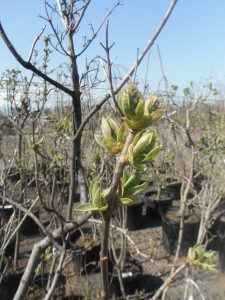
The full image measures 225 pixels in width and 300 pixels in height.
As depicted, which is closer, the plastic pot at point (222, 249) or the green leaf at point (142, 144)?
the green leaf at point (142, 144)

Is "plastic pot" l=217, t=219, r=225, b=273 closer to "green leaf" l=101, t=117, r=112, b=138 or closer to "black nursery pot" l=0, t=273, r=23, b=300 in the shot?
"black nursery pot" l=0, t=273, r=23, b=300

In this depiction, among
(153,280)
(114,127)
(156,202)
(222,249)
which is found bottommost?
(153,280)

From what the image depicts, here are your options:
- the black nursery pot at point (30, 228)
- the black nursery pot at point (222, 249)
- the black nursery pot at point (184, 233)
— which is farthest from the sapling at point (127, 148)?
the black nursery pot at point (30, 228)

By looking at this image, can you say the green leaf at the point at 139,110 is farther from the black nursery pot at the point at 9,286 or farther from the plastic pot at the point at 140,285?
the plastic pot at the point at 140,285

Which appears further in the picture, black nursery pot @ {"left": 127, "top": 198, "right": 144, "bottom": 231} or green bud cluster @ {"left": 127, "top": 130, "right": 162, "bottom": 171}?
black nursery pot @ {"left": 127, "top": 198, "right": 144, "bottom": 231}

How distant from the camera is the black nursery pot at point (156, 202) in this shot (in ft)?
17.8

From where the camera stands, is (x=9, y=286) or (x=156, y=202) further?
(x=156, y=202)

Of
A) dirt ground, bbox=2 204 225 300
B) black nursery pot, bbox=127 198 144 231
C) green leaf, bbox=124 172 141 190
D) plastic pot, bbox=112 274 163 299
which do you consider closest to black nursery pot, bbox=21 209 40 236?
dirt ground, bbox=2 204 225 300

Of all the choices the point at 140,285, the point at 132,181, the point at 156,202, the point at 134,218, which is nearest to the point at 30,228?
the point at 134,218

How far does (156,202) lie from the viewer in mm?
5441

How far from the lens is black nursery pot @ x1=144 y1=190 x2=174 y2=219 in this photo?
5.43 m

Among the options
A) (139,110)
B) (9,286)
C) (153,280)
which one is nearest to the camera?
(139,110)

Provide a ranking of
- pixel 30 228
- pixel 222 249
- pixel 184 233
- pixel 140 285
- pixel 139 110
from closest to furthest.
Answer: pixel 139 110 < pixel 140 285 < pixel 222 249 < pixel 184 233 < pixel 30 228

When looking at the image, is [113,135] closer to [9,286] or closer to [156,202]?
[9,286]
